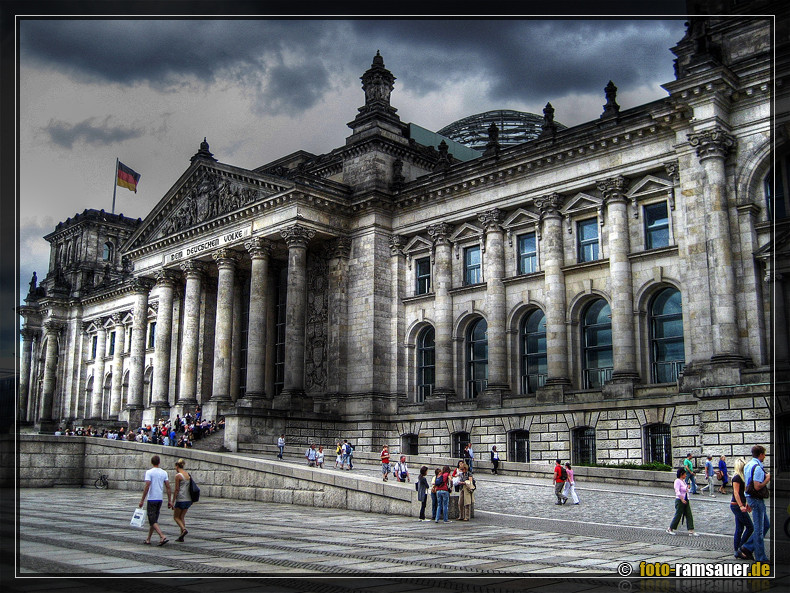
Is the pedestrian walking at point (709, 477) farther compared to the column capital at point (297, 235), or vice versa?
the column capital at point (297, 235)

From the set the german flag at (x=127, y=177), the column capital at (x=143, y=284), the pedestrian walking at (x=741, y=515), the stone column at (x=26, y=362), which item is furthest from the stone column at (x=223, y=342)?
the stone column at (x=26, y=362)

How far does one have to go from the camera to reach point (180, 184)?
168 feet

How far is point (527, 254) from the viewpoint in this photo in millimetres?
39906

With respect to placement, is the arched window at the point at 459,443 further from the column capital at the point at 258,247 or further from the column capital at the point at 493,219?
the column capital at the point at 258,247

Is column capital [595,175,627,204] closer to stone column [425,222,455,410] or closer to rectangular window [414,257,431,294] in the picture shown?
stone column [425,222,455,410]

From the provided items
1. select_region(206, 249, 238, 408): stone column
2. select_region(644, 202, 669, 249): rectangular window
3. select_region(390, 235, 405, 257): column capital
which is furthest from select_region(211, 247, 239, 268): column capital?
select_region(644, 202, 669, 249): rectangular window

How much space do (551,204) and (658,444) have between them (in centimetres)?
1249

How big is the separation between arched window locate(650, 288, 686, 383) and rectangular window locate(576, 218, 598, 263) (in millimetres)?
3938

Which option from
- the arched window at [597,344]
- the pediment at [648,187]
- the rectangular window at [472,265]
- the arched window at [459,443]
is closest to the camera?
the pediment at [648,187]

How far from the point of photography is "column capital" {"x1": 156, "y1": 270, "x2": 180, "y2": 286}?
2072 inches

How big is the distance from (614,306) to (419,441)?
42.5 ft

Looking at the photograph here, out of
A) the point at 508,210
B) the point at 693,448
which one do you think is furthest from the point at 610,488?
the point at 508,210

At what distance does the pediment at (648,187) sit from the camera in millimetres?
34438

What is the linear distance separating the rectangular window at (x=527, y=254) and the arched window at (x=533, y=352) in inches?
87.2
